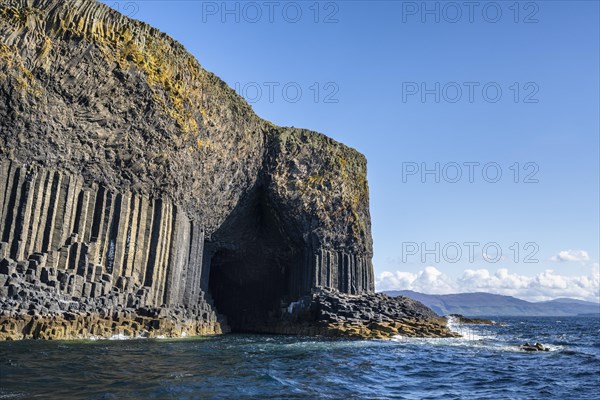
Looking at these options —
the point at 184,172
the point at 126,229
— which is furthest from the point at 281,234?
the point at 126,229

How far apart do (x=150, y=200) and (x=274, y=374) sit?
67.9 feet

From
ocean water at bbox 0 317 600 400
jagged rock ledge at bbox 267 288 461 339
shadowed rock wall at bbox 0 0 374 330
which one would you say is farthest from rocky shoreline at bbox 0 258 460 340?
ocean water at bbox 0 317 600 400

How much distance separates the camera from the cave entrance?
47938 millimetres

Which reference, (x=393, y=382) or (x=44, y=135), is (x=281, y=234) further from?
(x=393, y=382)

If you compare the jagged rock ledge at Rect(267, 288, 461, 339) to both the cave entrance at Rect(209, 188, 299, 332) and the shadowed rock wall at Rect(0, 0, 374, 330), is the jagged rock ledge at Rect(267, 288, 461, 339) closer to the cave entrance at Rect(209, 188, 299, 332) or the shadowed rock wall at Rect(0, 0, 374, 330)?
the shadowed rock wall at Rect(0, 0, 374, 330)

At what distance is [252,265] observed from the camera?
5378cm

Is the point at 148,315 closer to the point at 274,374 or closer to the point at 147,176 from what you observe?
the point at 147,176

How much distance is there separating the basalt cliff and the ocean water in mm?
6314

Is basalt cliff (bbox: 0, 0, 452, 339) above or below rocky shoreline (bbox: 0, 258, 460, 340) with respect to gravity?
above

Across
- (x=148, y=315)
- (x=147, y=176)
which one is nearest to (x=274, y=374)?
(x=148, y=315)

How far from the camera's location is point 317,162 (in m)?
51.1

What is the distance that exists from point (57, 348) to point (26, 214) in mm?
8387

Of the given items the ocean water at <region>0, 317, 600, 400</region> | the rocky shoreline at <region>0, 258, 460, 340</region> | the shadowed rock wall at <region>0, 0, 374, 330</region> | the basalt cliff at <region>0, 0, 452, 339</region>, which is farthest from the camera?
the shadowed rock wall at <region>0, 0, 374, 330</region>

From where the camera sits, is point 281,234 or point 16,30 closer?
point 16,30
